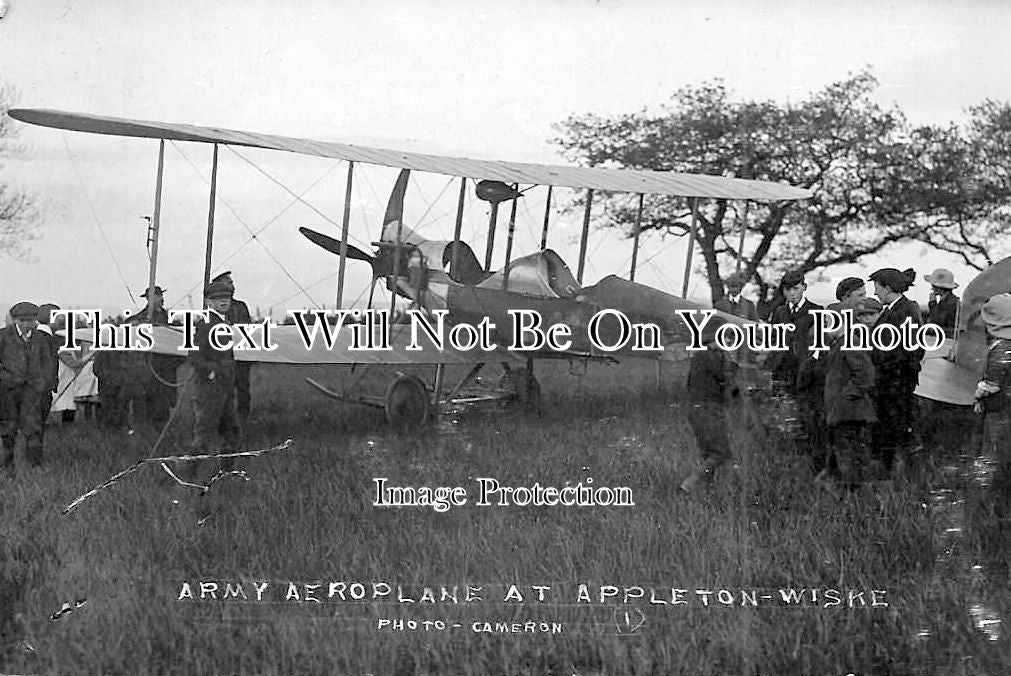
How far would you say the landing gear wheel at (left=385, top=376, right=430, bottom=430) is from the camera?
2.40 m

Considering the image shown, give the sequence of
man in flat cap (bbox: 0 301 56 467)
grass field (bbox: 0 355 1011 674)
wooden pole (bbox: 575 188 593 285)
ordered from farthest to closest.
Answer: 1. man in flat cap (bbox: 0 301 56 467)
2. wooden pole (bbox: 575 188 593 285)
3. grass field (bbox: 0 355 1011 674)

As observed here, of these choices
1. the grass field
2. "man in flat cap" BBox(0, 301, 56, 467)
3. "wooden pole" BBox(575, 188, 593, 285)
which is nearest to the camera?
the grass field

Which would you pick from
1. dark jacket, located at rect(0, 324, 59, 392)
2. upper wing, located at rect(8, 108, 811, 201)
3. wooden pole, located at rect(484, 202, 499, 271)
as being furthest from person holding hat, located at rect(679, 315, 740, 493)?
dark jacket, located at rect(0, 324, 59, 392)

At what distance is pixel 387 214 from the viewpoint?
237 cm

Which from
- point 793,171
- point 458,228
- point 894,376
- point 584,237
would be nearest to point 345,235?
point 458,228

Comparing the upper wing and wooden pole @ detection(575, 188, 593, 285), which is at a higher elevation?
the upper wing

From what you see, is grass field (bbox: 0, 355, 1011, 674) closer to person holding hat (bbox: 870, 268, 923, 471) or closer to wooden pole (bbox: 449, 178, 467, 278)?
person holding hat (bbox: 870, 268, 923, 471)

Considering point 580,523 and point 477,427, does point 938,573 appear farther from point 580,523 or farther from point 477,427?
point 477,427

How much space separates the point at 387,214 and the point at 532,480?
0.96 metres

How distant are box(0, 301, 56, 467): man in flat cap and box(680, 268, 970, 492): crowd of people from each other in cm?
213

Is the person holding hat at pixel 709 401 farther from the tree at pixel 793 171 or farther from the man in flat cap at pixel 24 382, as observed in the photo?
the man in flat cap at pixel 24 382

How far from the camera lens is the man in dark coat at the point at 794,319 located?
2.32 meters

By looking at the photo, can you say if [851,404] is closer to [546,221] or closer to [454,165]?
[546,221]

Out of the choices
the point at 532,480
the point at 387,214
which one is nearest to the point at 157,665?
the point at 532,480
